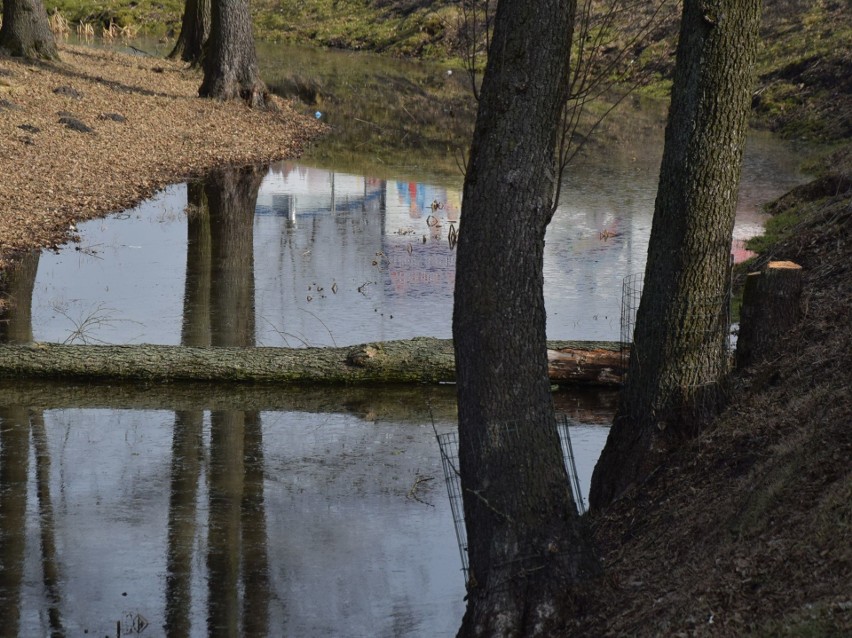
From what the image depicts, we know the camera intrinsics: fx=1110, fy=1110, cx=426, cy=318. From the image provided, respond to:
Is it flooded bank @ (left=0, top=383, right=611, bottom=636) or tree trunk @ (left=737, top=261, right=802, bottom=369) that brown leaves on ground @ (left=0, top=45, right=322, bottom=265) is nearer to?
flooded bank @ (left=0, top=383, right=611, bottom=636)

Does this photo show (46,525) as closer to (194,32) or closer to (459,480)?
(459,480)

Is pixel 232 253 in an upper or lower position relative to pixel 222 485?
upper

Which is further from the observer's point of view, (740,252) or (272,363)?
(740,252)

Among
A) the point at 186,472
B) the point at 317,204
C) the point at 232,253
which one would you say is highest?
the point at 317,204

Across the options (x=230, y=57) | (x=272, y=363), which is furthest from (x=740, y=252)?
(x=230, y=57)

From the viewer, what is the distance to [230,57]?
25.9 m

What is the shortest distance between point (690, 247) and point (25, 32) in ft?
74.4

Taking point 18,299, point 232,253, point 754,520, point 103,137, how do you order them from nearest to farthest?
point 754,520, point 18,299, point 232,253, point 103,137

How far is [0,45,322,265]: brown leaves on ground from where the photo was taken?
15547mm

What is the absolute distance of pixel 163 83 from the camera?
89.9 ft

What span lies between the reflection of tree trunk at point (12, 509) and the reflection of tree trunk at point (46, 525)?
0.26 feet

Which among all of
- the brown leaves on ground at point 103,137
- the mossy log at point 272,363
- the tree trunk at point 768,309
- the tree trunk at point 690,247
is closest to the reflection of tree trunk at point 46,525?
the mossy log at point 272,363

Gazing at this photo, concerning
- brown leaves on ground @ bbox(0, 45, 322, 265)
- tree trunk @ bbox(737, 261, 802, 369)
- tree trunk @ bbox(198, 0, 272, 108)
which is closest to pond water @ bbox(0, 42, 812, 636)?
brown leaves on ground @ bbox(0, 45, 322, 265)

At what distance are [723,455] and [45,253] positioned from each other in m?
9.67
